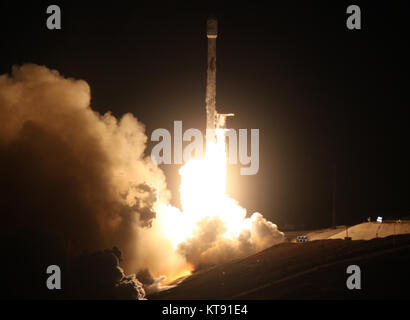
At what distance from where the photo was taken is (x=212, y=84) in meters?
47.0

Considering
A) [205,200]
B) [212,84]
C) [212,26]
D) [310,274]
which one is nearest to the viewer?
[310,274]

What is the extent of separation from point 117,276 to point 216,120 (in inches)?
584

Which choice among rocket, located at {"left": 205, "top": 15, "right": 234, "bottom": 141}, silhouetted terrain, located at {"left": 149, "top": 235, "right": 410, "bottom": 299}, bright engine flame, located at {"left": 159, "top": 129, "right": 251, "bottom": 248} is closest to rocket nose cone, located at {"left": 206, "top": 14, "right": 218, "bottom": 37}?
rocket, located at {"left": 205, "top": 15, "right": 234, "bottom": 141}

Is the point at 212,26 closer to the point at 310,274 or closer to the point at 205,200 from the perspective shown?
the point at 205,200

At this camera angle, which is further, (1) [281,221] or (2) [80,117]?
(1) [281,221]

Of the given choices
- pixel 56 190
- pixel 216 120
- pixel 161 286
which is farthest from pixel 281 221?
pixel 56 190

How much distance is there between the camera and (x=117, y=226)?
44.2 meters

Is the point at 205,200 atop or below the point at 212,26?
below

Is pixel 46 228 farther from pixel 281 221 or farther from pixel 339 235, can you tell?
pixel 281 221

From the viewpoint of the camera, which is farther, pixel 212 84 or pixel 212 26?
pixel 212 84

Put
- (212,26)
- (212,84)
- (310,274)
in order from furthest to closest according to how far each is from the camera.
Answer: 1. (212,84)
2. (212,26)
3. (310,274)

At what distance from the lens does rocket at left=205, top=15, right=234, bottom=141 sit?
46562mm

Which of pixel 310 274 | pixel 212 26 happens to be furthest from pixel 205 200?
pixel 310 274
